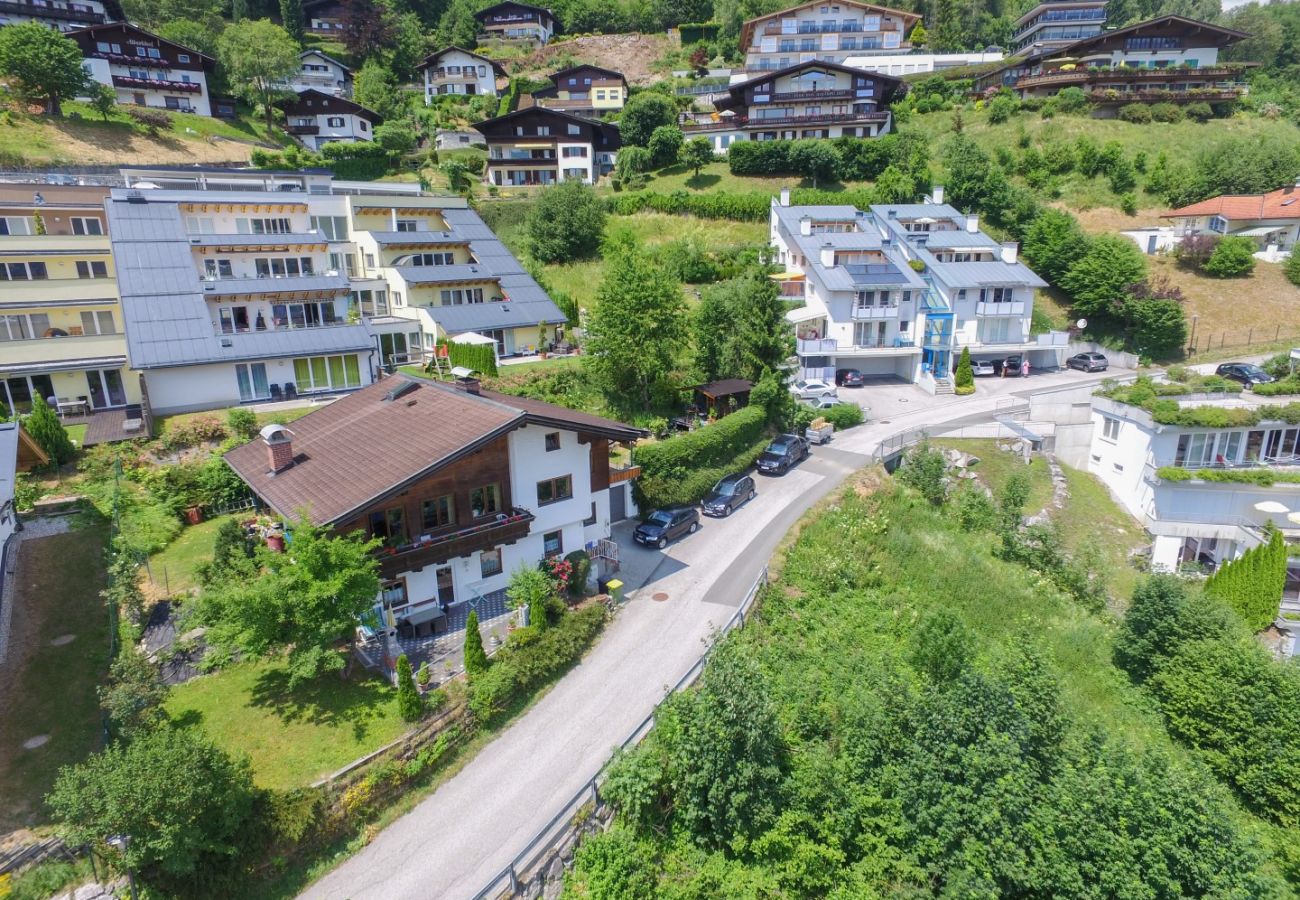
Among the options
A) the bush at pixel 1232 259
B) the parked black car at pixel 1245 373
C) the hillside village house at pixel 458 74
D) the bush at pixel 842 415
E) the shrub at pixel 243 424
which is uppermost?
the hillside village house at pixel 458 74

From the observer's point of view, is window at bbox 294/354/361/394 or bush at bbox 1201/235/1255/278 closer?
window at bbox 294/354/361/394

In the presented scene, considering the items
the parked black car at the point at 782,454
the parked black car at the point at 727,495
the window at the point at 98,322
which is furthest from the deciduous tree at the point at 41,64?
the parked black car at the point at 782,454

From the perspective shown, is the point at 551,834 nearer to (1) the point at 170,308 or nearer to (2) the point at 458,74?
(1) the point at 170,308

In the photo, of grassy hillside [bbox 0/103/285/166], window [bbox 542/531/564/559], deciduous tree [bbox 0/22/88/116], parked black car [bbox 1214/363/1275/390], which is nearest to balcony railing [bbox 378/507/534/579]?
window [bbox 542/531/564/559]

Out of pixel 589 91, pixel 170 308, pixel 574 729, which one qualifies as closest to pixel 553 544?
pixel 574 729

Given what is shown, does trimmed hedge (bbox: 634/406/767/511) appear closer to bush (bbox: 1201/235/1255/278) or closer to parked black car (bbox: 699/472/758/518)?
parked black car (bbox: 699/472/758/518)

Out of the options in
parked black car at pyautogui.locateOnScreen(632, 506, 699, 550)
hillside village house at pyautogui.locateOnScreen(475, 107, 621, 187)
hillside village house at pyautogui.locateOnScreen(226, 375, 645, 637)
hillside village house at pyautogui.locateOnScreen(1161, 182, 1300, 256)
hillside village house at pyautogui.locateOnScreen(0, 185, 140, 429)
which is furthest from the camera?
hillside village house at pyautogui.locateOnScreen(475, 107, 621, 187)

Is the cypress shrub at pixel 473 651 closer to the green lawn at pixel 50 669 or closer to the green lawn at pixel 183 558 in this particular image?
the green lawn at pixel 50 669
